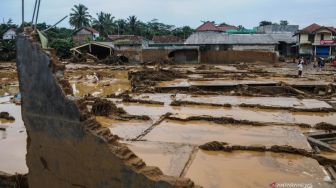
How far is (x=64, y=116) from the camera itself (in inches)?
197

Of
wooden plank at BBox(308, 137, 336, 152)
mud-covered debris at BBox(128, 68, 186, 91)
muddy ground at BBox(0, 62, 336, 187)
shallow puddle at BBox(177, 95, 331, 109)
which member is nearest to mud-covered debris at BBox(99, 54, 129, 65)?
mud-covered debris at BBox(128, 68, 186, 91)

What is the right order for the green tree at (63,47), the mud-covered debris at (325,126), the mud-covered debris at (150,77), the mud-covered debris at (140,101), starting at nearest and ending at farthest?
the mud-covered debris at (325,126) < the mud-covered debris at (140,101) < the mud-covered debris at (150,77) < the green tree at (63,47)

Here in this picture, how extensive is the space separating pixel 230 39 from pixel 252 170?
36.0 metres

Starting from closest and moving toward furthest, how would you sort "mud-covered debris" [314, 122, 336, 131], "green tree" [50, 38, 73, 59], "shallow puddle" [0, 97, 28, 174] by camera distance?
1. "shallow puddle" [0, 97, 28, 174]
2. "mud-covered debris" [314, 122, 336, 131]
3. "green tree" [50, 38, 73, 59]

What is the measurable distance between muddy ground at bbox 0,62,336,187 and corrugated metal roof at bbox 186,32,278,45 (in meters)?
22.4

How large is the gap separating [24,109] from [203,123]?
708 cm

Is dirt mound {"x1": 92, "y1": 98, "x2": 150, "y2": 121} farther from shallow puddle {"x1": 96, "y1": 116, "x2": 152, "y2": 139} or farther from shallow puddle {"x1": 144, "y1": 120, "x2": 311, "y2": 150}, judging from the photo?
shallow puddle {"x1": 144, "y1": 120, "x2": 311, "y2": 150}

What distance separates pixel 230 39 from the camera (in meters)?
42.3

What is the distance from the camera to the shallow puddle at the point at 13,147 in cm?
800

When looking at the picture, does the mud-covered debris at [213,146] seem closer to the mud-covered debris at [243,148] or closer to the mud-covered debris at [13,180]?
the mud-covered debris at [243,148]

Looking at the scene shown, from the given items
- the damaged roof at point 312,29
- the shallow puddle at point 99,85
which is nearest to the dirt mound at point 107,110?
the shallow puddle at point 99,85

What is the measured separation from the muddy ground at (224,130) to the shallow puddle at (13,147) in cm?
2

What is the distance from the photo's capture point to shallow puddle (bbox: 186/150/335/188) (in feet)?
22.6

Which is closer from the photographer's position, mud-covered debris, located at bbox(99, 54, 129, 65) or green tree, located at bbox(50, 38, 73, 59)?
mud-covered debris, located at bbox(99, 54, 129, 65)
